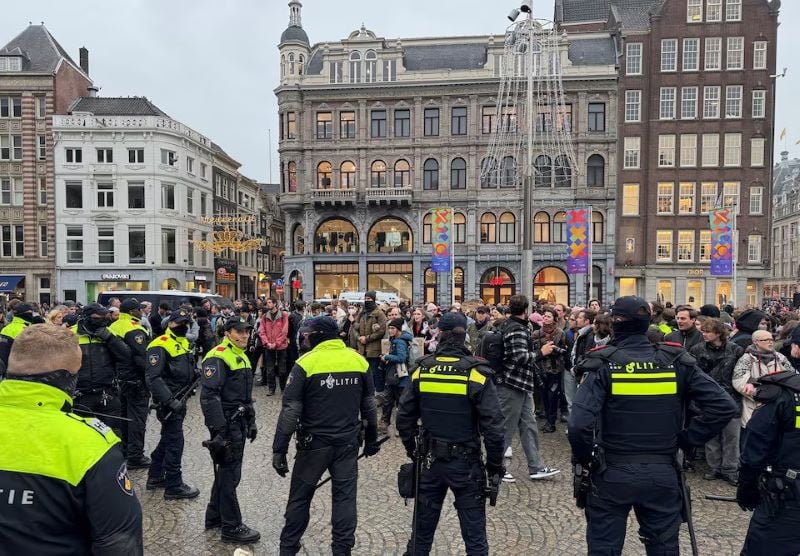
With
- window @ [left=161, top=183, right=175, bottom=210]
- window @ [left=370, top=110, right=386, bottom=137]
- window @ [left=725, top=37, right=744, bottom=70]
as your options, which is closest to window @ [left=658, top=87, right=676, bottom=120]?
window @ [left=725, top=37, right=744, bottom=70]

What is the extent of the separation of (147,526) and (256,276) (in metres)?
50.6

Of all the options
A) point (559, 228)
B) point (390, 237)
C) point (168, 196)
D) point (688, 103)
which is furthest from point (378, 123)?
point (688, 103)

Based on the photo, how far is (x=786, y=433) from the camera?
145 inches

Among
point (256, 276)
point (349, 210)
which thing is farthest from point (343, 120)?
point (256, 276)

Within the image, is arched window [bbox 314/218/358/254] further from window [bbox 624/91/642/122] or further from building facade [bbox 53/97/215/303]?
window [bbox 624/91/642/122]

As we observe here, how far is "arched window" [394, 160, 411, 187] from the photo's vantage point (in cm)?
3866

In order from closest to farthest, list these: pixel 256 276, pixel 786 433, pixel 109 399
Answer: pixel 786 433, pixel 109 399, pixel 256 276

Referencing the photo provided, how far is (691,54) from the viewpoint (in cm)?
3669

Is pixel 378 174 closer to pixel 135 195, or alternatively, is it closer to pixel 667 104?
pixel 135 195

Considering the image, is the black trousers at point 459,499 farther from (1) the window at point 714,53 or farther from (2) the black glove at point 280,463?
(1) the window at point 714,53

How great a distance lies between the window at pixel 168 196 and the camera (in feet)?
127

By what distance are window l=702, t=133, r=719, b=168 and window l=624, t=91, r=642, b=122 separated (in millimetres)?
5027

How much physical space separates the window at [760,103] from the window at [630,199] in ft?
31.3

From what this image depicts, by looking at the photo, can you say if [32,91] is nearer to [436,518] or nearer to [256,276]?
[256,276]
